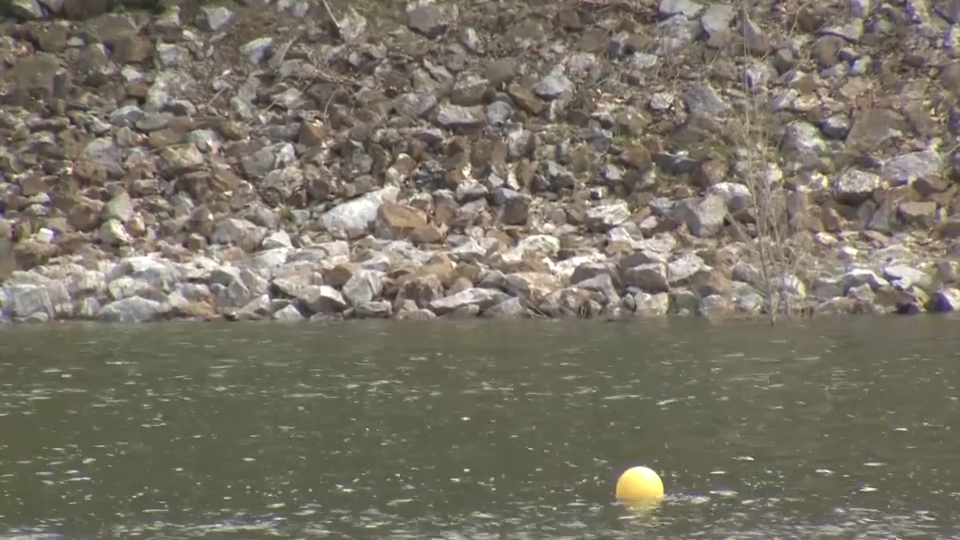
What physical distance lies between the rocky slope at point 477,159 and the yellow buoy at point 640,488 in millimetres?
9842

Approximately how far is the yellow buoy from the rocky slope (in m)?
9.84

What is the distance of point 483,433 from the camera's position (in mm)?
11453

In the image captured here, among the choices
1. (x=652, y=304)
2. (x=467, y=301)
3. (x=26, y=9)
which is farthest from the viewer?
(x=26, y=9)

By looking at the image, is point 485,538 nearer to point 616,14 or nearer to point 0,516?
point 0,516

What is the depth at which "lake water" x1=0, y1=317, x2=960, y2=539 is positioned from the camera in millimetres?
8812

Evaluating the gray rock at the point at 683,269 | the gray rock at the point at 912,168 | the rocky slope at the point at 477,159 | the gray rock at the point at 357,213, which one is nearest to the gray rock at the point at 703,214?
the rocky slope at the point at 477,159

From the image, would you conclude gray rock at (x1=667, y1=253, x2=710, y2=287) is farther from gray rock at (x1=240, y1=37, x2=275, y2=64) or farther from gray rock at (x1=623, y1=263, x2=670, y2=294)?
gray rock at (x1=240, y1=37, x2=275, y2=64)

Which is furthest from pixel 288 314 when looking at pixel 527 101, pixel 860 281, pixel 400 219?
pixel 527 101

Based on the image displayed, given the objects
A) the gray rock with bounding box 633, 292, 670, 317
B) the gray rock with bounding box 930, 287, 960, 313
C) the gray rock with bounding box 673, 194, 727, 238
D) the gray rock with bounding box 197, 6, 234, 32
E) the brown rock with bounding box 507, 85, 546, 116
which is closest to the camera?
the gray rock with bounding box 930, 287, 960, 313

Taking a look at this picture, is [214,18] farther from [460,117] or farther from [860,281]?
[860,281]

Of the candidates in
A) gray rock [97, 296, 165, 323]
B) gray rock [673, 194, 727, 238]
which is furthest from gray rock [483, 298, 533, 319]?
gray rock [97, 296, 165, 323]

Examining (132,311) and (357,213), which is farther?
(357,213)

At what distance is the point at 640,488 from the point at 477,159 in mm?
15081

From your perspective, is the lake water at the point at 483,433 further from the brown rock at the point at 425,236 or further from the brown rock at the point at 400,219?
the brown rock at the point at 400,219
